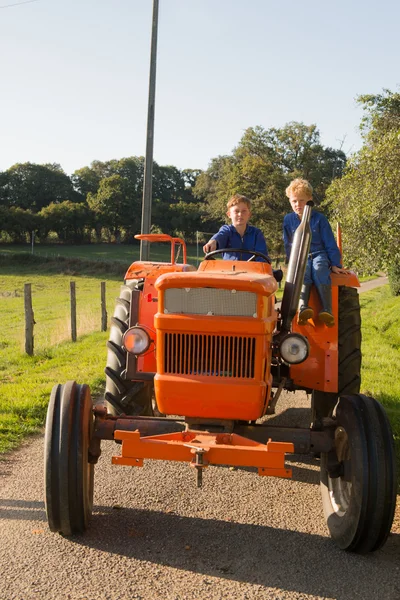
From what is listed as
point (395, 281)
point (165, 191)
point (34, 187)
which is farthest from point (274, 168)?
→ point (165, 191)

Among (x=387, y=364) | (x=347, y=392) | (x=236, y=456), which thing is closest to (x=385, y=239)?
(x=387, y=364)

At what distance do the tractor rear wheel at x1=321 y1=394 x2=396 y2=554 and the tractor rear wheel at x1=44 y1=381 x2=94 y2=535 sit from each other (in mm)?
1511

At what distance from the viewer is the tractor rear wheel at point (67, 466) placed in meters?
3.69

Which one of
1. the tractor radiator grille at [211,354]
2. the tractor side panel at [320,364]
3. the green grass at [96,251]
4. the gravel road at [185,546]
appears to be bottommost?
the green grass at [96,251]

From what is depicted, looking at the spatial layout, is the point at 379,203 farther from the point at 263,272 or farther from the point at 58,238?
the point at 58,238

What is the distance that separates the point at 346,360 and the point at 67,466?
2557 millimetres

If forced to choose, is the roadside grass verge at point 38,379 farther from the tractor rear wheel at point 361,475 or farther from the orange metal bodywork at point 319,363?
the tractor rear wheel at point 361,475

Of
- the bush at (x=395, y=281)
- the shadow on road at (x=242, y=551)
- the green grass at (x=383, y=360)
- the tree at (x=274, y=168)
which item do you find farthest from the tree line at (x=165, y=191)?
the shadow on road at (x=242, y=551)

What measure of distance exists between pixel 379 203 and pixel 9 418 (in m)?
7.97

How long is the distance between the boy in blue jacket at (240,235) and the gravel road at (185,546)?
6.18 ft

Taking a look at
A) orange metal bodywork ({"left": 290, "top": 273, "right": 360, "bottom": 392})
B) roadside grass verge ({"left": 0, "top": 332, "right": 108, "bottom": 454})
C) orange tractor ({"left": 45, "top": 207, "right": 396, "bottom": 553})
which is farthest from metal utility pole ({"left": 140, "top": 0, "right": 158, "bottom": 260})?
orange tractor ({"left": 45, "top": 207, "right": 396, "bottom": 553})

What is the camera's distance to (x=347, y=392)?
528 centimetres

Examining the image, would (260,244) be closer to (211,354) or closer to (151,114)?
(211,354)

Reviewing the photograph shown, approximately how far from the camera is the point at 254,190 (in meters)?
37.2
